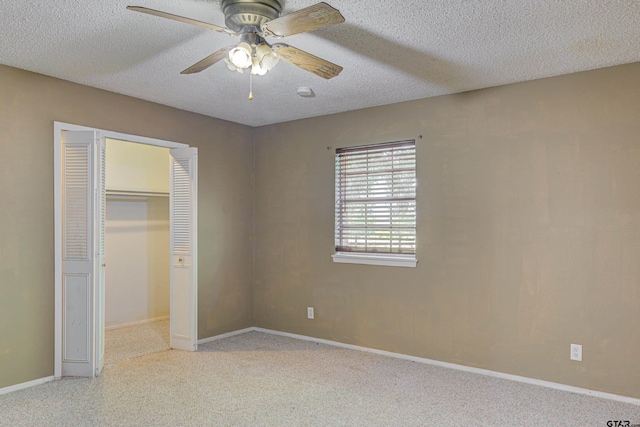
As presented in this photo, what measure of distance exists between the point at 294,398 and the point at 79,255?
209 cm

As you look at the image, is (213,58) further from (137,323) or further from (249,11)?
(137,323)

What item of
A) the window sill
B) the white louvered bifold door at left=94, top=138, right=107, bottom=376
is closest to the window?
the window sill

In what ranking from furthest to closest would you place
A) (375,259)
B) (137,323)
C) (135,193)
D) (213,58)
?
(137,323)
(135,193)
(375,259)
(213,58)

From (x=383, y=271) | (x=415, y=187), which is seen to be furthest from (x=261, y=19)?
(x=383, y=271)

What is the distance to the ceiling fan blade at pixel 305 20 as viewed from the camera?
1.98m

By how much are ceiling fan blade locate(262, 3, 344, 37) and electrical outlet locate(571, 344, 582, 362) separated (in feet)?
9.82

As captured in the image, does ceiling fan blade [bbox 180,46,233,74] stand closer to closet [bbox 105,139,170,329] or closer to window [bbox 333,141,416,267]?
window [bbox 333,141,416,267]

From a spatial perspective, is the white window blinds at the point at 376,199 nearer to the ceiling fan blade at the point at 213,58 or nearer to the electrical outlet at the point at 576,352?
the electrical outlet at the point at 576,352

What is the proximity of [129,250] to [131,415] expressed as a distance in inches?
120

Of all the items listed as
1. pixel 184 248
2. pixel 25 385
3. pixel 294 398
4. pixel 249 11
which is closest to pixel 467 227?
pixel 294 398

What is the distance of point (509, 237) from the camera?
3748mm

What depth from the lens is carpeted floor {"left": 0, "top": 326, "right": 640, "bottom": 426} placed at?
294 cm

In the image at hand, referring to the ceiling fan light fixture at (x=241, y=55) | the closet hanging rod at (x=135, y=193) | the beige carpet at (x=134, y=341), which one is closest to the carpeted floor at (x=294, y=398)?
the beige carpet at (x=134, y=341)

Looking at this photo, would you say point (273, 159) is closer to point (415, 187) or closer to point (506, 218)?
point (415, 187)
